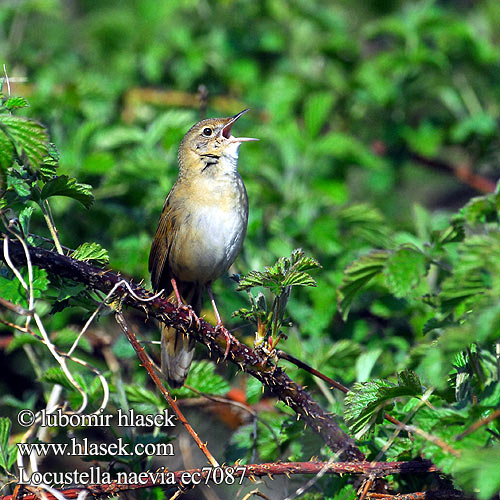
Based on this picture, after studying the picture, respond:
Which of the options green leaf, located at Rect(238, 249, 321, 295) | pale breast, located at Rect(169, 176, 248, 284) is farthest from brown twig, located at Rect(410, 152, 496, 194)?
green leaf, located at Rect(238, 249, 321, 295)

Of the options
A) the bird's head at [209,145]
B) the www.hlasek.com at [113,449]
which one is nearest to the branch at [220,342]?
the www.hlasek.com at [113,449]

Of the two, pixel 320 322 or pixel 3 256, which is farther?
pixel 320 322

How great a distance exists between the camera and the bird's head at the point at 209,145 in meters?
3.66

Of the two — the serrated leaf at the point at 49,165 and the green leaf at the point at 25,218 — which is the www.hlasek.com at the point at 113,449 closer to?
the green leaf at the point at 25,218

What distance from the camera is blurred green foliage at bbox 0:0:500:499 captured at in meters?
2.10

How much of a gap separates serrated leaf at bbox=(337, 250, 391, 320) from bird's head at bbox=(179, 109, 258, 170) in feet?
4.02

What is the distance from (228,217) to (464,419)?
1.80m

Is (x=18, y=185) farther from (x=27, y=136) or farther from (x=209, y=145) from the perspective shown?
(x=209, y=145)

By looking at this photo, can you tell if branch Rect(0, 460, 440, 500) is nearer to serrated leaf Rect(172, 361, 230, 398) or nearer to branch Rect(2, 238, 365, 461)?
branch Rect(2, 238, 365, 461)

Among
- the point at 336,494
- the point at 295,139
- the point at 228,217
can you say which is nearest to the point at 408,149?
the point at 295,139

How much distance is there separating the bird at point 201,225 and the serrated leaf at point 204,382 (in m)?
0.16

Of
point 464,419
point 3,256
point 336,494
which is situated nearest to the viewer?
point 464,419

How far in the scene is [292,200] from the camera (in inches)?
173

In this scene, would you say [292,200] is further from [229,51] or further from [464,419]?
[464,419]
